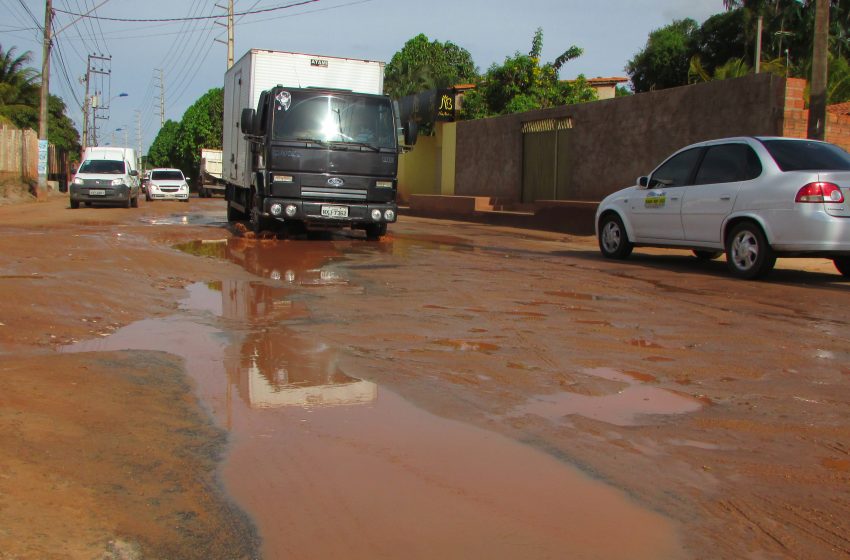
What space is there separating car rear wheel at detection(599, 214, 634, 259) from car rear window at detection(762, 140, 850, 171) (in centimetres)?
266

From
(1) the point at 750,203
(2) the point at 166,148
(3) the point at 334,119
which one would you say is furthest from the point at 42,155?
(2) the point at 166,148

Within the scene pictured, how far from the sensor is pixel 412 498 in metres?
3.12

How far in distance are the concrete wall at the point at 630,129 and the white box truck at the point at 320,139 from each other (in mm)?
6189

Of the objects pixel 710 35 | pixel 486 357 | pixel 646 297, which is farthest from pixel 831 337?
pixel 710 35

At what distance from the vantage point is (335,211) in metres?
13.7

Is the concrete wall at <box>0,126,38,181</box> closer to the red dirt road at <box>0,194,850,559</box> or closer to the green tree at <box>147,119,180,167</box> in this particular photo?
the red dirt road at <box>0,194,850,559</box>

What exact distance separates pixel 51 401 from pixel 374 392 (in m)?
1.63

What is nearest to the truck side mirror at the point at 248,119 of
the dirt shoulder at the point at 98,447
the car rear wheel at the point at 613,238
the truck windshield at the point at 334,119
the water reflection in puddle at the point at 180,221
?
the truck windshield at the point at 334,119

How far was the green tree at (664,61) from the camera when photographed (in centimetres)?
4703

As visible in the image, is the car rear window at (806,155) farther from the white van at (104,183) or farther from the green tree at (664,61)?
the green tree at (664,61)

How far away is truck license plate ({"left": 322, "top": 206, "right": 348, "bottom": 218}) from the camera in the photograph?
1367cm

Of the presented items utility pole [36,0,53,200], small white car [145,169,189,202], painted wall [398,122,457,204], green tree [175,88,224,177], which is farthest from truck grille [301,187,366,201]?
green tree [175,88,224,177]

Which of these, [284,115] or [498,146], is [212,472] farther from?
[498,146]

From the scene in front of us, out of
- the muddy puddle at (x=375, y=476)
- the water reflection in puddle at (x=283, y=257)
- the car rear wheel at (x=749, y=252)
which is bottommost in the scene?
the muddy puddle at (x=375, y=476)
